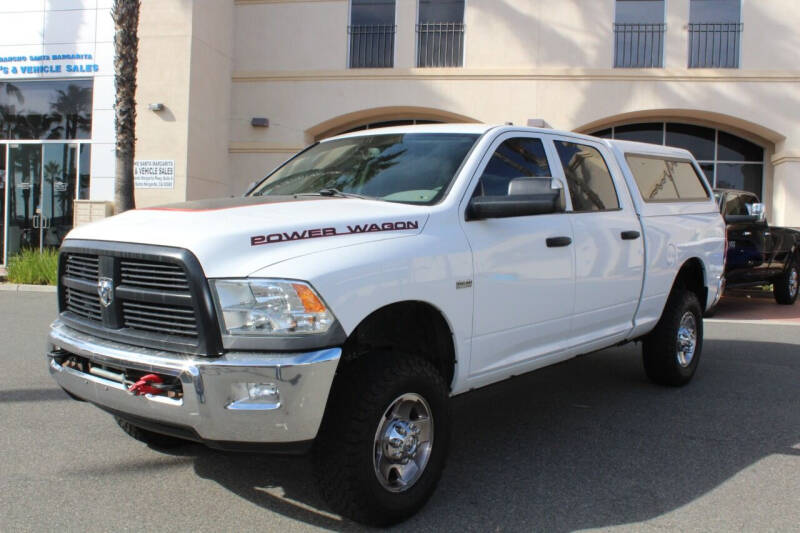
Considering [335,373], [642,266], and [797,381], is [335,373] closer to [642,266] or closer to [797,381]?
[642,266]

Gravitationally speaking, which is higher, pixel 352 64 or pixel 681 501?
pixel 352 64

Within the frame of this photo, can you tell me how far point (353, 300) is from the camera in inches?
127

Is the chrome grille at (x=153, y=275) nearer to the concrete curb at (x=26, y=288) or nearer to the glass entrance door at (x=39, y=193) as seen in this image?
the concrete curb at (x=26, y=288)

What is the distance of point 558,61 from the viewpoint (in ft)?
55.3

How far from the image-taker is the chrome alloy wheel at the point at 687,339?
6.28 meters

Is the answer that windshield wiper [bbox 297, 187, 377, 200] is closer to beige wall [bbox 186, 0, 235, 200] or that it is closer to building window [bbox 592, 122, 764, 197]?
beige wall [bbox 186, 0, 235, 200]

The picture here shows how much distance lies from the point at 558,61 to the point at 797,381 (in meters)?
11.6

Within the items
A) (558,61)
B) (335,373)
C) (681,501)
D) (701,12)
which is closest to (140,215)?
(335,373)

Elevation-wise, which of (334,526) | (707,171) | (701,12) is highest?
(701,12)

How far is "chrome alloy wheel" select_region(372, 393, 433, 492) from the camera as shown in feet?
11.3

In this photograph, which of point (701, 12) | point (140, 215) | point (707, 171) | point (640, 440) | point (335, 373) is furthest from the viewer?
point (707, 171)

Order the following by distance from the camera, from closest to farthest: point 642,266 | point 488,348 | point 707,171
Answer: point 488,348 → point 642,266 → point 707,171

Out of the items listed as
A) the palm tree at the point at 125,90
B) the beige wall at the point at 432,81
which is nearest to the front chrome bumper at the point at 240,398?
the palm tree at the point at 125,90

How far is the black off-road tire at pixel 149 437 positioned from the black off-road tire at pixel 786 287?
11.4m
